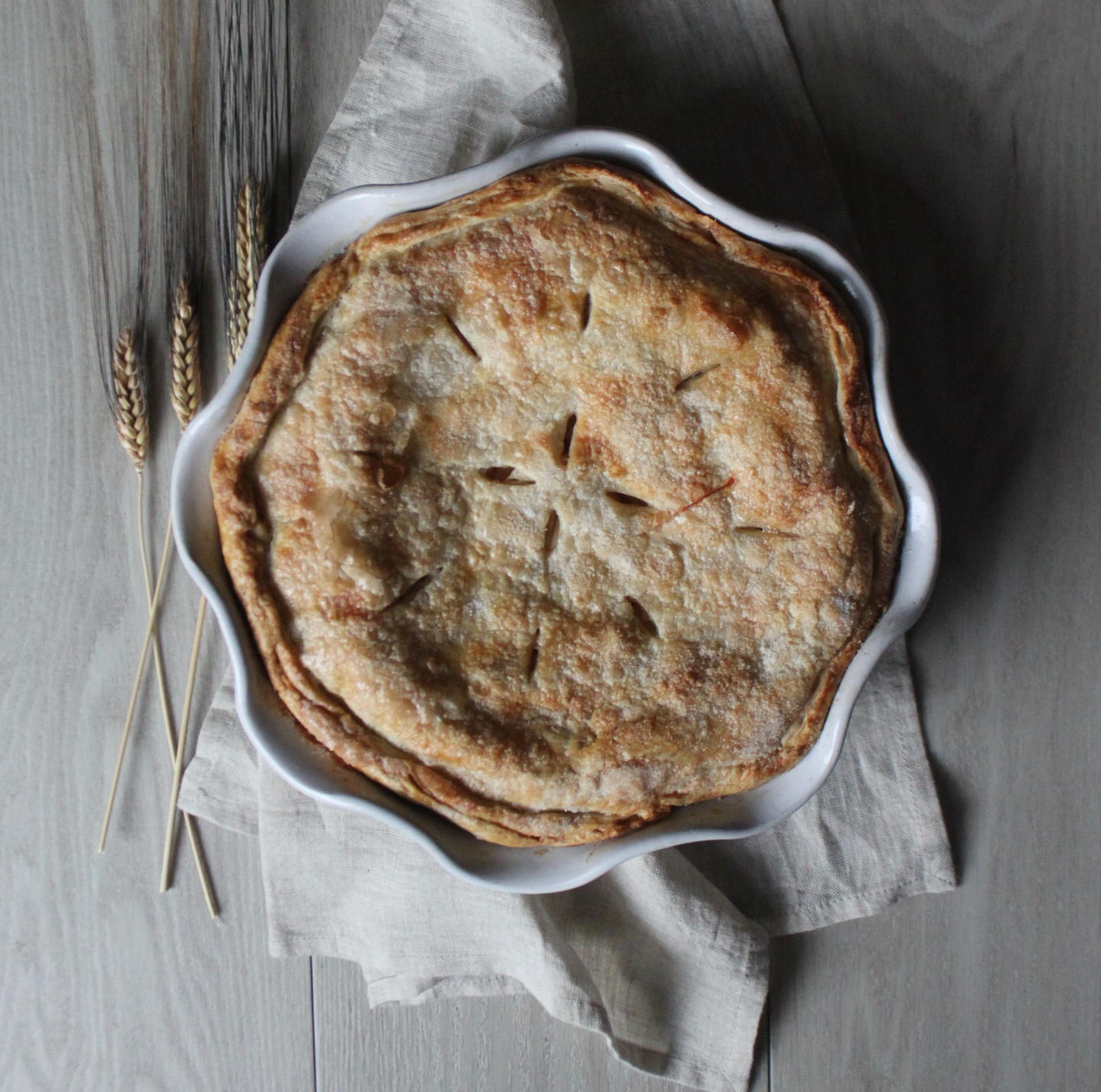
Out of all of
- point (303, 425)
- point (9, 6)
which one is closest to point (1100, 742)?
point (303, 425)

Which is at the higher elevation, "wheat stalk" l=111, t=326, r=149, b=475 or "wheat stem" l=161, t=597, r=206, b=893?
"wheat stalk" l=111, t=326, r=149, b=475

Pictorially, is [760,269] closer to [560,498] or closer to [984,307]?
[560,498]

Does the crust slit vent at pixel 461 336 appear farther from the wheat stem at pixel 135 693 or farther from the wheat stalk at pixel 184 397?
the wheat stem at pixel 135 693

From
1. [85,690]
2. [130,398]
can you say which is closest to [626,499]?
[130,398]

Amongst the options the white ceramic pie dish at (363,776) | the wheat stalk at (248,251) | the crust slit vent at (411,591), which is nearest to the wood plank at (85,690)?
the wheat stalk at (248,251)

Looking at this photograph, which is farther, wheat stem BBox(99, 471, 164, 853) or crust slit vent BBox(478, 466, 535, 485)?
wheat stem BBox(99, 471, 164, 853)

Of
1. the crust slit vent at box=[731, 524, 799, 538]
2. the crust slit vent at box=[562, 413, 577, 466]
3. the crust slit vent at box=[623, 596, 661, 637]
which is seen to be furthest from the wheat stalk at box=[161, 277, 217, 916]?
the crust slit vent at box=[731, 524, 799, 538]

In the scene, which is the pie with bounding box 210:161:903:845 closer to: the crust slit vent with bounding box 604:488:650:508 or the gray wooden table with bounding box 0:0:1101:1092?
the crust slit vent with bounding box 604:488:650:508
